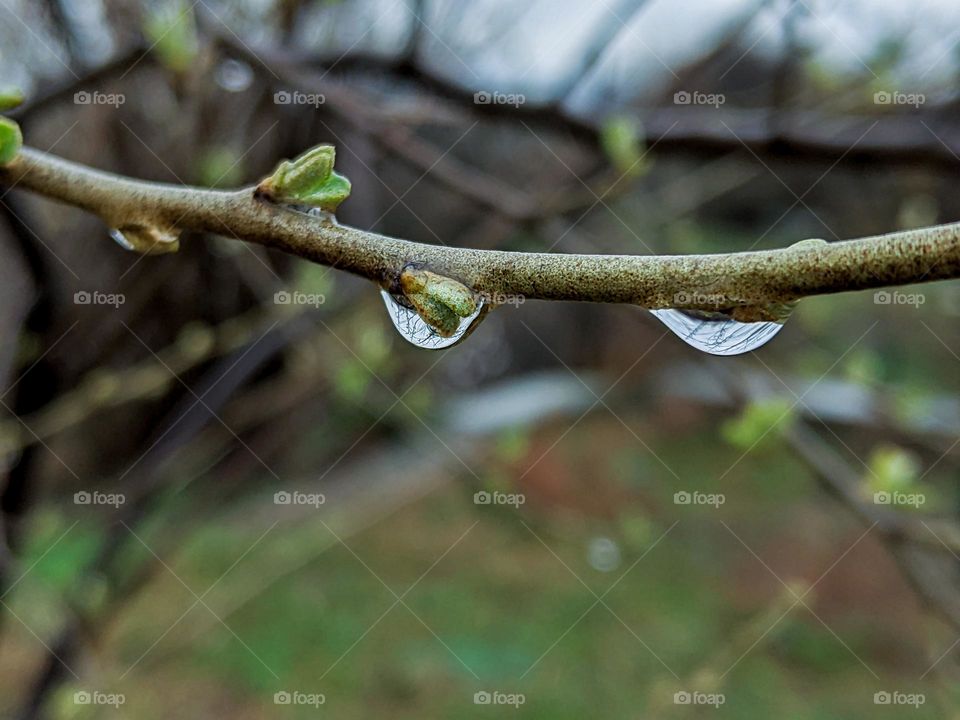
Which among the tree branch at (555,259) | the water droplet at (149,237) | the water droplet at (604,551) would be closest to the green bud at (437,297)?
the tree branch at (555,259)

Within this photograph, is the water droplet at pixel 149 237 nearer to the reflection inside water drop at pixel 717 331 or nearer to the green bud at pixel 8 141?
the green bud at pixel 8 141

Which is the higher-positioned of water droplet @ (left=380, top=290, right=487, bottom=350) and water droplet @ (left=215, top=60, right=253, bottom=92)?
water droplet @ (left=215, top=60, right=253, bottom=92)

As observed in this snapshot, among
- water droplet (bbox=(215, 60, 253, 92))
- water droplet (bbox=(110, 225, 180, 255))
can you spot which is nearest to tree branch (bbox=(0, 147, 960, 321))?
water droplet (bbox=(110, 225, 180, 255))

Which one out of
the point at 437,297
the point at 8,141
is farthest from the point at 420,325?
the point at 8,141

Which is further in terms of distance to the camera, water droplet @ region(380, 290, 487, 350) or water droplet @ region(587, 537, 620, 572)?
water droplet @ region(587, 537, 620, 572)

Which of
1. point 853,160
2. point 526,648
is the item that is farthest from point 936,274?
point 526,648

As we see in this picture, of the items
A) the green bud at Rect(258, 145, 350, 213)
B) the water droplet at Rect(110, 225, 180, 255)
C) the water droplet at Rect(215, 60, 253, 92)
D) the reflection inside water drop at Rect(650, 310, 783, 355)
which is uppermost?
the water droplet at Rect(215, 60, 253, 92)

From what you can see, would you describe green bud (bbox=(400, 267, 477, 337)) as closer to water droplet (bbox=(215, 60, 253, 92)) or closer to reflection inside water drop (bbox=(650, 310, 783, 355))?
reflection inside water drop (bbox=(650, 310, 783, 355))

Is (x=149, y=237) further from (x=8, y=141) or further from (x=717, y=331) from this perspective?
(x=717, y=331)
